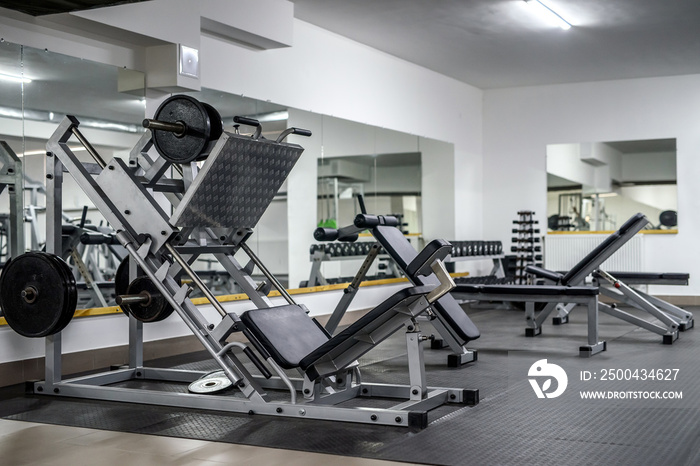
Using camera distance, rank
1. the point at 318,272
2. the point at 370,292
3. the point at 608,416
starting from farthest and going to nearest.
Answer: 1. the point at 370,292
2. the point at 318,272
3. the point at 608,416

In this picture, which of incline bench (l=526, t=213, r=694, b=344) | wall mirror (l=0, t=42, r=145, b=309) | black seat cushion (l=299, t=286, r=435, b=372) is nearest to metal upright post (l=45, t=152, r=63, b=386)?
wall mirror (l=0, t=42, r=145, b=309)

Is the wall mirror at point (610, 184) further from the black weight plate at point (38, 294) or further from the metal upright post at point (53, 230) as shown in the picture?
the black weight plate at point (38, 294)

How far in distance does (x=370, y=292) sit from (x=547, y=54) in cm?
349

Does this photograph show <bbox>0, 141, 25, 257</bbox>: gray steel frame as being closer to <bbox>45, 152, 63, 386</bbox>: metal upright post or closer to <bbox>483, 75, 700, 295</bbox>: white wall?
<bbox>45, 152, 63, 386</bbox>: metal upright post

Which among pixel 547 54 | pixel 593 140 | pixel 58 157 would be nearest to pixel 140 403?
pixel 58 157

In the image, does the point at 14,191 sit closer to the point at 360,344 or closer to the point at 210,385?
the point at 210,385

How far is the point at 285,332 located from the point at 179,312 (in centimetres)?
56

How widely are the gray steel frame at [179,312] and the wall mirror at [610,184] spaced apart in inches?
272

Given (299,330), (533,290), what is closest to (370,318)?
(299,330)

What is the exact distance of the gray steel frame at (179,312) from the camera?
3771 mm

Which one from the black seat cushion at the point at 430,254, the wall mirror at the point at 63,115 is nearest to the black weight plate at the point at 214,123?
the black seat cushion at the point at 430,254

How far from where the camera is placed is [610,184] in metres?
10.2

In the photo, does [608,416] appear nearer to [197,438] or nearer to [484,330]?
[197,438]

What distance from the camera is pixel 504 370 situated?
513cm
